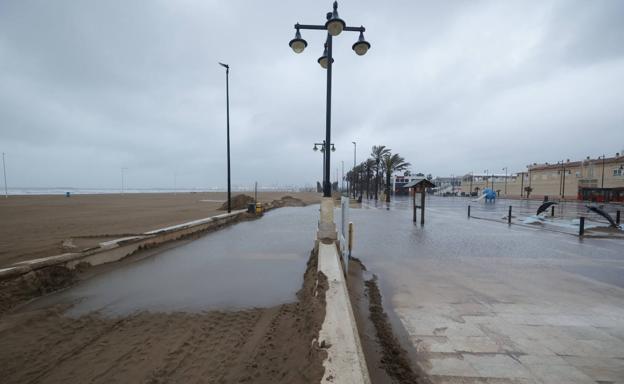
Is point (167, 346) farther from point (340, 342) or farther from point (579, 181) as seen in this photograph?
point (579, 181)

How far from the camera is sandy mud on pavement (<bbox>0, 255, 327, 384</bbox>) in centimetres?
244

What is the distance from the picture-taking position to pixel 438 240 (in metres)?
9.07

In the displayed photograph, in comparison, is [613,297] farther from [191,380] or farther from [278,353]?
[191,380]

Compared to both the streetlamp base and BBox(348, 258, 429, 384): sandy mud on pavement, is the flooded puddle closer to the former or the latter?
the streetlamp base

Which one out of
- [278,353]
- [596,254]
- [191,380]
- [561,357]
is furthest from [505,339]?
[596,254]

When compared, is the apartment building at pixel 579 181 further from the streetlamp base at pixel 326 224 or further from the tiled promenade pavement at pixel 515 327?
the streetlamp base at pixel 326 224

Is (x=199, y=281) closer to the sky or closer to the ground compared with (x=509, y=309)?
closer to the ground

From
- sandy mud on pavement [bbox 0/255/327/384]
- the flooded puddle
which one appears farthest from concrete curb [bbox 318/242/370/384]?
the flooded puddle

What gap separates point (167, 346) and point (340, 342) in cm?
216

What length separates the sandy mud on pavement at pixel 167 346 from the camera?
244 centimetres

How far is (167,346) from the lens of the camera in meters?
2.95

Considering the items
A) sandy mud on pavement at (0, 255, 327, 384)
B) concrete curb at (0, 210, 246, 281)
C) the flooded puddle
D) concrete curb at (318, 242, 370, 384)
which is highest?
concrete curb at (318, 242, 370, 384)

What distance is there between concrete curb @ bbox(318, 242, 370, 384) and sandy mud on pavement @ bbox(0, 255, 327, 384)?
11 cm

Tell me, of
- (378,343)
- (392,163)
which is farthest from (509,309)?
(392,163)
